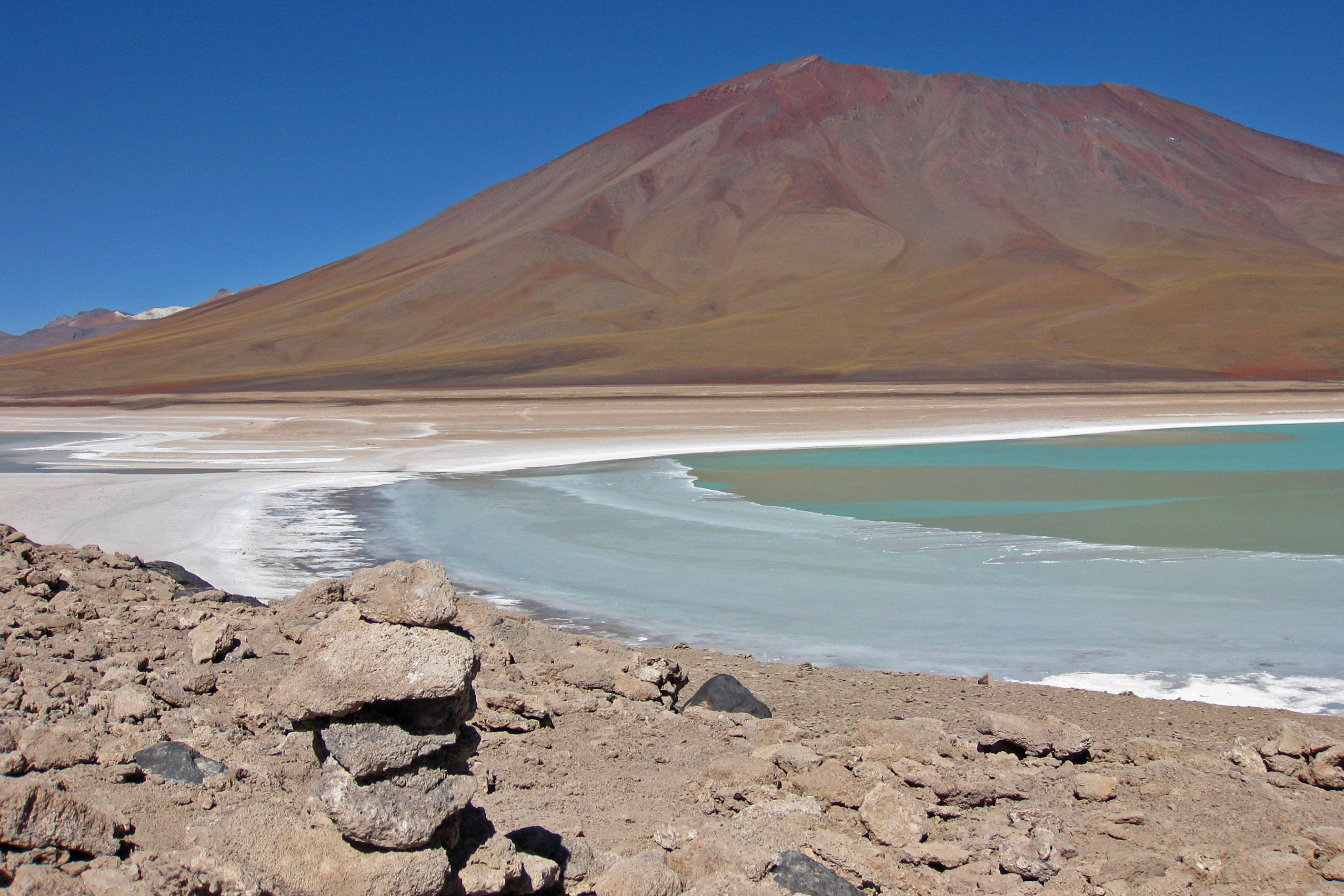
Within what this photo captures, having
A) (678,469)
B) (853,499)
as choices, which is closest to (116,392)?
(678,469)

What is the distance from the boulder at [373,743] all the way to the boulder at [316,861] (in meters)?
0.18

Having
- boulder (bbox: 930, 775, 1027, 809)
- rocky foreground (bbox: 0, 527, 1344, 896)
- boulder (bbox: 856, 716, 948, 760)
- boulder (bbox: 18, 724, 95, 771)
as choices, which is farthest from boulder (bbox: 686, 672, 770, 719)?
boulder (bbox: 18, 724, 95, 771)

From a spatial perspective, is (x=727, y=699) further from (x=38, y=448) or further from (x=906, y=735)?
(x=38, y=448)

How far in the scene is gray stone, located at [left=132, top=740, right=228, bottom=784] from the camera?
11.1 feet

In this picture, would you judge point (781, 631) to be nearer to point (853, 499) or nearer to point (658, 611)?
point (658, 611)

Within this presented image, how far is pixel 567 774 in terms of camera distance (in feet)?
12.8

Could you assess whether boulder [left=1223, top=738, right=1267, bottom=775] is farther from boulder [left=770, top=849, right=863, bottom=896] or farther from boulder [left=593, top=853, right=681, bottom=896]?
boulder [left=593, top=853, right=681, bottom=896]

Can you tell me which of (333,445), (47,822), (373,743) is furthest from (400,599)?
(333,445)

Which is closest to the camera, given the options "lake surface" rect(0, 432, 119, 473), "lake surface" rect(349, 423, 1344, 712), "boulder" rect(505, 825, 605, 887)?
"boulder" rect(505, 825, 605, 887)

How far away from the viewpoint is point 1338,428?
96.0ft

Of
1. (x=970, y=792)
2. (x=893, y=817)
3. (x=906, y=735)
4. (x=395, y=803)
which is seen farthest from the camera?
(x=906, y=735)

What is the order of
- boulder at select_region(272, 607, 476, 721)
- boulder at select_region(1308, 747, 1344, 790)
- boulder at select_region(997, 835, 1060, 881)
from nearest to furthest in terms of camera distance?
boulder at select_region(272, 607, 476, 721)
boulder at select_region(997, 835, 1060, 881)
boulder at select_region(1308, 747, 1344, 790)

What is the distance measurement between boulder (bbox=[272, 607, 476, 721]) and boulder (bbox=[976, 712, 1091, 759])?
2.28 m

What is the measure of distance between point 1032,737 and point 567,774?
179cm
